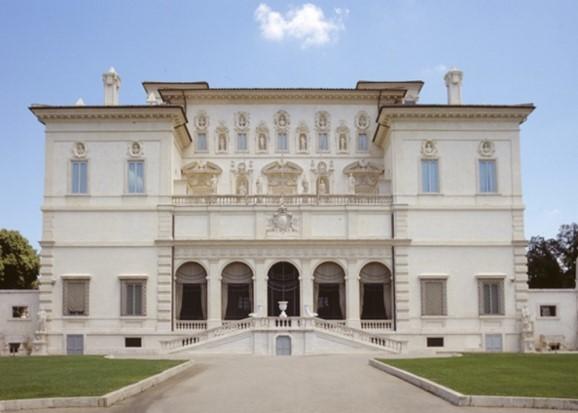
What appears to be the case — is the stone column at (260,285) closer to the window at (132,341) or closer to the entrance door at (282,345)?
the entrance door at (282,345)

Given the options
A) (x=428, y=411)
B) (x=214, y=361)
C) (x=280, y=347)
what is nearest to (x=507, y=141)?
(x=280, y=347)

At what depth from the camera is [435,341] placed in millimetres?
43906

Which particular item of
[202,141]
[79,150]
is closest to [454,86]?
[202,141]

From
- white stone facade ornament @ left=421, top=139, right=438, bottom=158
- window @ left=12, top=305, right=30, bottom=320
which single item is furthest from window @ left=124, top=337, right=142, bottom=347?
white stone facade ornament @ left=421, top=139, right=438, bottom=158

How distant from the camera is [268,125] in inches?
2005

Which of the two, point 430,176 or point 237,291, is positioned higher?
point 430,176

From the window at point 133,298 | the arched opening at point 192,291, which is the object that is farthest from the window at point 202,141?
the window at point 133,298

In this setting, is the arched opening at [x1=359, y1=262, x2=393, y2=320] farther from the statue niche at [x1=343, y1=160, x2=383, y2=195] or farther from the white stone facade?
the statue niche at [x1=343, y1=160, x2=383, y2=195]

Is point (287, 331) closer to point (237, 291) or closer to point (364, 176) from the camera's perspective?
point (237, 291)

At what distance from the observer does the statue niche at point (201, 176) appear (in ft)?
164

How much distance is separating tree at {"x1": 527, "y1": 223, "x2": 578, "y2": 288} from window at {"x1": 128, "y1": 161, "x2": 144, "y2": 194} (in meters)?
46.0

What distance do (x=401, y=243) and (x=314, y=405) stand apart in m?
26.8

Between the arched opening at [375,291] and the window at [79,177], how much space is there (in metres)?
17.5

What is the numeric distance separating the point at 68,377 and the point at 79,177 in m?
23.8
